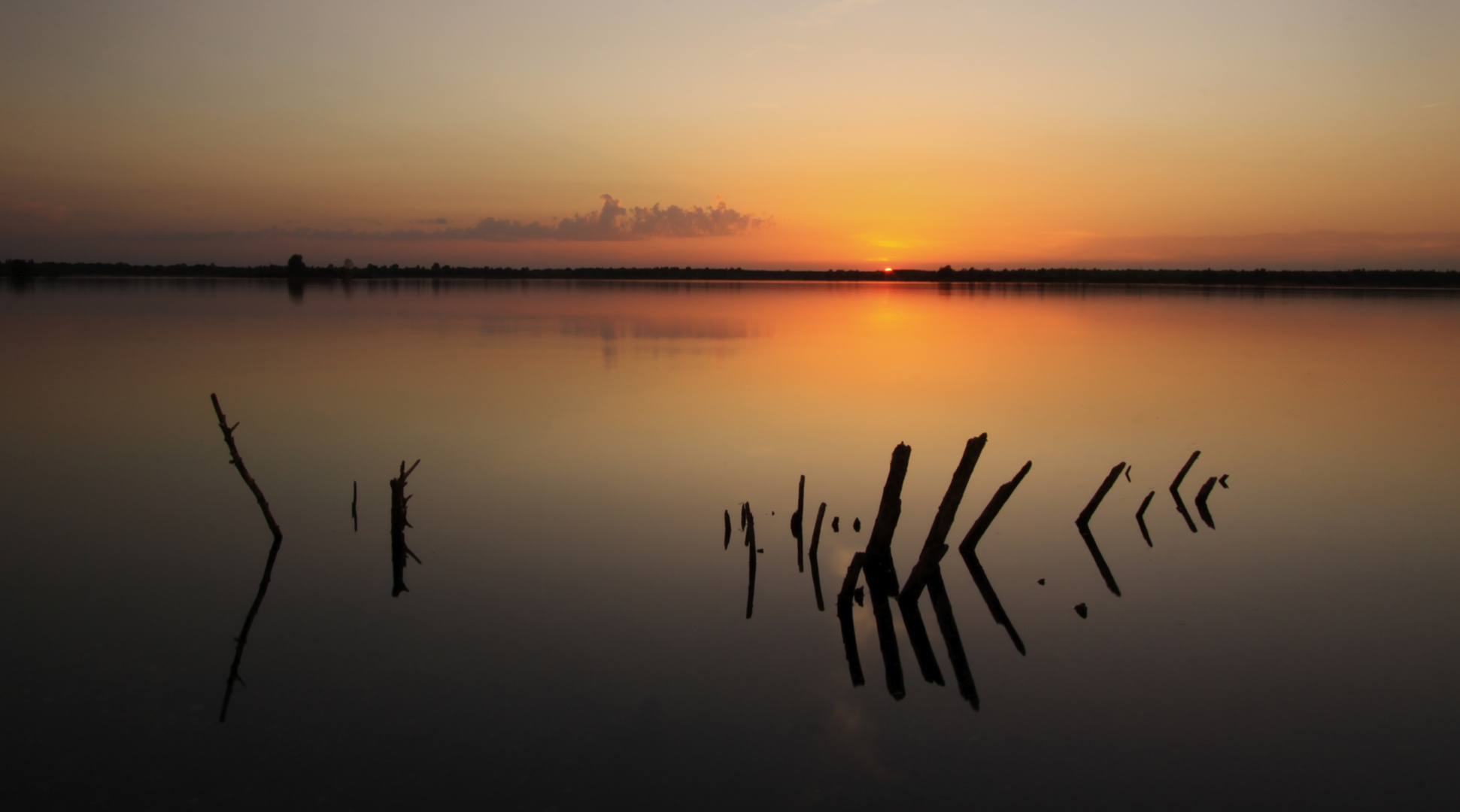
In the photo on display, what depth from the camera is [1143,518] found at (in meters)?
9.62

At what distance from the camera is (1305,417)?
16484 mm

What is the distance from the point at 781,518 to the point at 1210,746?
498cm

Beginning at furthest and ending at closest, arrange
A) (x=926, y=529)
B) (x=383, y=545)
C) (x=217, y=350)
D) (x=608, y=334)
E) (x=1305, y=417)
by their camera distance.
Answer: (x=608, y=334) → (x=217, y=350) → (x=1305, y=417) → (x=926, y=529) → (x=383, y=545)

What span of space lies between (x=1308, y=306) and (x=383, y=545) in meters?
73.7

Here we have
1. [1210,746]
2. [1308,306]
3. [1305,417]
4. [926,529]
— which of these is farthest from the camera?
[1308,306]

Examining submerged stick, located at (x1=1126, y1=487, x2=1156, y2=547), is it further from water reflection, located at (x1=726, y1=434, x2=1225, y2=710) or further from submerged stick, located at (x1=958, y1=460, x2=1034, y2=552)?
submerged stick, located at (x1=958, y1=460, x2=1034, y2=552)

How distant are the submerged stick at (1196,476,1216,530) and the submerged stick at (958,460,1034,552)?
3.06m

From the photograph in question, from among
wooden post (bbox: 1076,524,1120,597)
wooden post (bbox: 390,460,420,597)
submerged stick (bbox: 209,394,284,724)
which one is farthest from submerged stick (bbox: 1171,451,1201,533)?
submerged stick (bbox: 209,394,284,724)

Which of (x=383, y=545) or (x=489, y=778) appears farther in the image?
(x=383, y=545)

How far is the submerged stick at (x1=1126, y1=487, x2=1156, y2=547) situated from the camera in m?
8.97

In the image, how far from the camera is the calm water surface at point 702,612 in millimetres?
4566

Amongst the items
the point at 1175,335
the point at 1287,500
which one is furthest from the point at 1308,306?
the point at 1287,500

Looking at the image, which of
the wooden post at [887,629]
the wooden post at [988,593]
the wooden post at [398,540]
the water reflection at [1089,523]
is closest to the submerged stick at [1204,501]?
the water reflection at [1089,523]

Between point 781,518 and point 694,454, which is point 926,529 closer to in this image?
point 781,518
